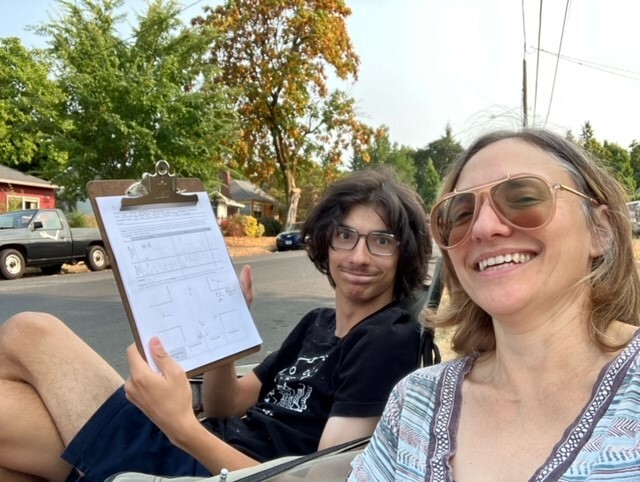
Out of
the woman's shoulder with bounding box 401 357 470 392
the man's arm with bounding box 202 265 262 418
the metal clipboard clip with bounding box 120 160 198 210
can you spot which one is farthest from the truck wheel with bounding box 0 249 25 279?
the woman's shoulder with bounding box 401 357 470 392

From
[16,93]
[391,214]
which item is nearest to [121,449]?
[391,214]

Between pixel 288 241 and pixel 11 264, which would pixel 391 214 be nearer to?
pixel 11 264

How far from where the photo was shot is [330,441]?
183cm

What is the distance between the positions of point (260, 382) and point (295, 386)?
1.10ft

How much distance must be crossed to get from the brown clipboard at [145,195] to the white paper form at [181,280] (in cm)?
1

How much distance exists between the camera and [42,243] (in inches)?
516

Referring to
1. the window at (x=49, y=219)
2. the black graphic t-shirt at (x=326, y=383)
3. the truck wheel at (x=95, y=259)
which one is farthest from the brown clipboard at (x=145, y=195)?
the truck wheel at (x=95, y=259)

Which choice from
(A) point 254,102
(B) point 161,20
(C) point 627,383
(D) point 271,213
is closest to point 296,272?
(B) point 161,20

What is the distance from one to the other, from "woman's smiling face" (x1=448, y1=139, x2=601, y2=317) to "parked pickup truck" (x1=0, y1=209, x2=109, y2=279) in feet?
41.9

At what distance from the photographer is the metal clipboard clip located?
1735 millimetres

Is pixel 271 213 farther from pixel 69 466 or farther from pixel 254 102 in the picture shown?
pixel 69 466

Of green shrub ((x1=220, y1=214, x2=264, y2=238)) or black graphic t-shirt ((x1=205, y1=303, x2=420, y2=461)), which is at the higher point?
black graphic t-shirt ((x1=205, y1=303, x2=420, y2=461))

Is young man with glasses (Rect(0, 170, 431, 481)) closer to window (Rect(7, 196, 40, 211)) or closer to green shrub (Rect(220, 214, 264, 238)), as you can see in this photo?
window (Rect(7, 196, 40, 211))

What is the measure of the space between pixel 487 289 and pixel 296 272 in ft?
39.7
